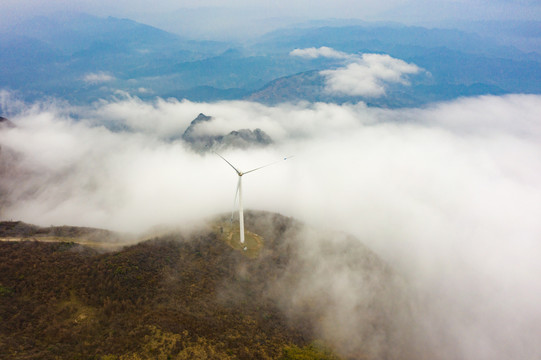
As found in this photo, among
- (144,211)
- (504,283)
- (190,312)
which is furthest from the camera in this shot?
(504,283)

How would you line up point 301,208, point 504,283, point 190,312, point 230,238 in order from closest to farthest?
1. point 190,312
2. point 230,238
3. point 504,283
4. point 301,208

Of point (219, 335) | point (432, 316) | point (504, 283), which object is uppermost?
point (219, 335)

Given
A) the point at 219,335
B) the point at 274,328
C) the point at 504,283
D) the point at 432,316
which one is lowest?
the point at 504,283

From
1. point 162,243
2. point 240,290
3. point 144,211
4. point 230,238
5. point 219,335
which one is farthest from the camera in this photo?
point 144,211

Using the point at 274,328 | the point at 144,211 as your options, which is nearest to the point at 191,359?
the point at 274,328

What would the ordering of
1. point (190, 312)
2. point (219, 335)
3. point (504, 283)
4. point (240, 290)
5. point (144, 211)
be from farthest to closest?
point (504, 283)
point (144, 211)
point (240, 290)
point (190, 312)
point (219, 335)

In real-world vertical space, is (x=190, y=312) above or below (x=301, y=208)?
above

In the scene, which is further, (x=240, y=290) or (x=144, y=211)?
(x=144, y=211)

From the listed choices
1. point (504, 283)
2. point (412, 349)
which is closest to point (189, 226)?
point (412, 349)

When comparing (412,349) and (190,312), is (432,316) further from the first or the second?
(190,312)
